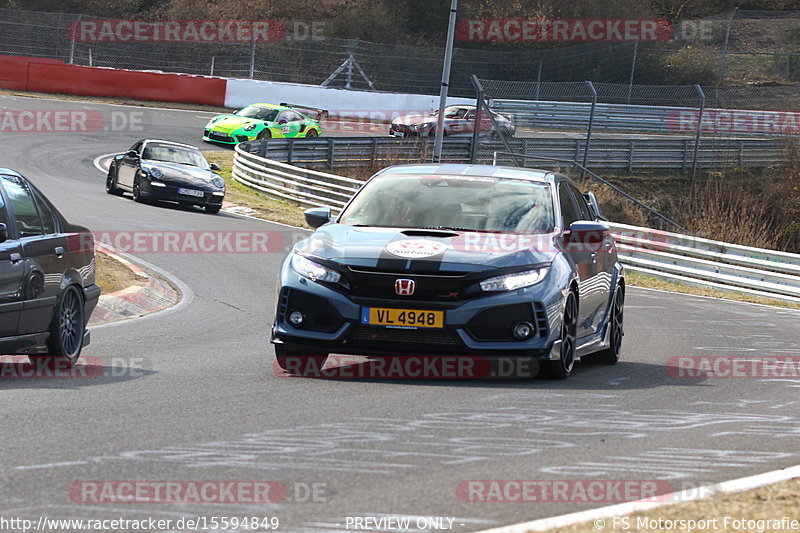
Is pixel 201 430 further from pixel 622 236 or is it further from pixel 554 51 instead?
pixel 554 51

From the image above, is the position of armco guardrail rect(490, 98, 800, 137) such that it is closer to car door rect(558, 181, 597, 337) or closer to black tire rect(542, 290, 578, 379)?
car door rect(558, 181, 597, 337)

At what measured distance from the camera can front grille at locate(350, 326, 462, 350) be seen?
9.01 meters

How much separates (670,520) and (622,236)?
2140 cm

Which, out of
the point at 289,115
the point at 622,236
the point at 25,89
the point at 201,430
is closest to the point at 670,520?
the point at 201,430

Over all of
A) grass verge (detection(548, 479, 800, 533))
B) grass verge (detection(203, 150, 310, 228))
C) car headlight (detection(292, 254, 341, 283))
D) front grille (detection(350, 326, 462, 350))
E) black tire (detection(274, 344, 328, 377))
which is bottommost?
grass verge (detection(203, 150, 310, 228))

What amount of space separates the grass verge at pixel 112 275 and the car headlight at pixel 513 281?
24.2ft

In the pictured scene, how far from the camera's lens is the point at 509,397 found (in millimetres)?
8555

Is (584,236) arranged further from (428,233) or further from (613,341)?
(428,233)

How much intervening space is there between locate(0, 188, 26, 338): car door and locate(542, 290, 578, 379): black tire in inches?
149

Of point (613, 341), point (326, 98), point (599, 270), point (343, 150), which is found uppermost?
point (599, 270)

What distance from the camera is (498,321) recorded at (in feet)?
29.7

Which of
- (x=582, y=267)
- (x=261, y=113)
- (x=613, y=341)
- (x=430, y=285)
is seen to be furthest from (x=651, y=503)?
(x=261, y=113)

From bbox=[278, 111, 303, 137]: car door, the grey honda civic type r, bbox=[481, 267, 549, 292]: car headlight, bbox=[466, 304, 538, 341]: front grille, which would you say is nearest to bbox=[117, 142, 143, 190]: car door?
bbox=[278, 111, 303, 137]: car door

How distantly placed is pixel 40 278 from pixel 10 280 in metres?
0.44
